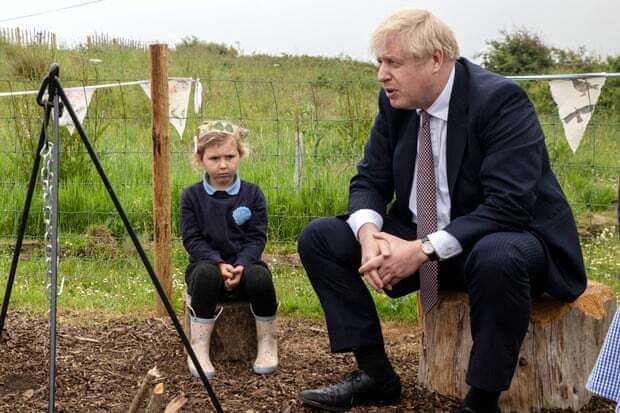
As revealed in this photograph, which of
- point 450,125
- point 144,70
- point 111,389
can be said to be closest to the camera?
point 450,125

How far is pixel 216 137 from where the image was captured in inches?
175

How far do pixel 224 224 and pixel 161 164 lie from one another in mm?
1069

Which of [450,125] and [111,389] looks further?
[111,389]

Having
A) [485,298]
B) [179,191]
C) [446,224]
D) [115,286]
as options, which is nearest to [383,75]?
[446,224]

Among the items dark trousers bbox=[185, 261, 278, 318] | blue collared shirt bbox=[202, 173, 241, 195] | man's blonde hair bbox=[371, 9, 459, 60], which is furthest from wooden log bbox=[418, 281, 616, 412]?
blue collared shirt bbox=[202, 173, 241, 195]

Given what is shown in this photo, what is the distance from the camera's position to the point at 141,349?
15.9 ft

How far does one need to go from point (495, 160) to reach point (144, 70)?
1572 centimetres

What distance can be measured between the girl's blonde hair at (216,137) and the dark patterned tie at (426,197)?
1077 millimetres

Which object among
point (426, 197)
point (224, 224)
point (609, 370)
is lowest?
point (609, 370)

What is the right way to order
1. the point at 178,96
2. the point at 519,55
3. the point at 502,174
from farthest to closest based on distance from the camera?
the point at 519,55
the point at 178,96
the point at 502,174

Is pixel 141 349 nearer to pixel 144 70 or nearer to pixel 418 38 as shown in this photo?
A: pixel 418 38

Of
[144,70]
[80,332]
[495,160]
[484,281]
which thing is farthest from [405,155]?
[144,70]

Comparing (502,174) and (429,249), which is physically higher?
(502,174)

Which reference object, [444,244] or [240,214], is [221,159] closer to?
[240,214]
